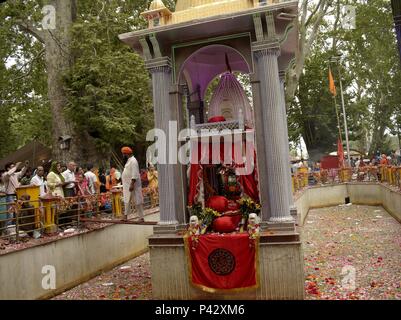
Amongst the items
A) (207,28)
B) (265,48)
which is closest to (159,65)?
(207,28)

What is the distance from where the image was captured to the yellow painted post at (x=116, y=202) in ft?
38.1

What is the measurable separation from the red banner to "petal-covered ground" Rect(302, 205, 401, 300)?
121 centimetres

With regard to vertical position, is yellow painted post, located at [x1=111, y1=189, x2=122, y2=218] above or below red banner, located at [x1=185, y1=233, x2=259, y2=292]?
above

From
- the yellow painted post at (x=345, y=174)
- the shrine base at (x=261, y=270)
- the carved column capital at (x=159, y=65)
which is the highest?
the carved column capital at (x=159, y=65)

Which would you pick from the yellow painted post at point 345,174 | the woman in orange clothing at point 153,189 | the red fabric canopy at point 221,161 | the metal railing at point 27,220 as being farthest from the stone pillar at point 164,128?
the yellow painted post at point 345,174

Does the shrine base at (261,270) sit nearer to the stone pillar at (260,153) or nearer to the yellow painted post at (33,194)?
the stone pillar at (260,153)

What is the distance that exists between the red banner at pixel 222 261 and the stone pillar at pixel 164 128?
0.80m

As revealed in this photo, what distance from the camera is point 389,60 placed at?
30.8 meters

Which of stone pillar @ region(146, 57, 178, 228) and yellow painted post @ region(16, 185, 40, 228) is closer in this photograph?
stone pillar @ region(146, 57, 178, 228)

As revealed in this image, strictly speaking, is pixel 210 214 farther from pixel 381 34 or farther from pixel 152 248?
pixel 381 34

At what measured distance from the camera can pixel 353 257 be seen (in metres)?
9.81

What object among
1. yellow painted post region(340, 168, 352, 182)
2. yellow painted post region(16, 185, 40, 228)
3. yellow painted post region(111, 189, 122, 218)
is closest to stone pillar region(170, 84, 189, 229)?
yellow painted post region(16, 185, 40, 228)

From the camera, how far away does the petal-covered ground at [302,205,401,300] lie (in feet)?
23.8

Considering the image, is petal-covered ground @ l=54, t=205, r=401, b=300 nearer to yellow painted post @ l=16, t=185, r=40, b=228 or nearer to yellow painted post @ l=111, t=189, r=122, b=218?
yellow painted post @ l=111, t=189, r=122, b=218
